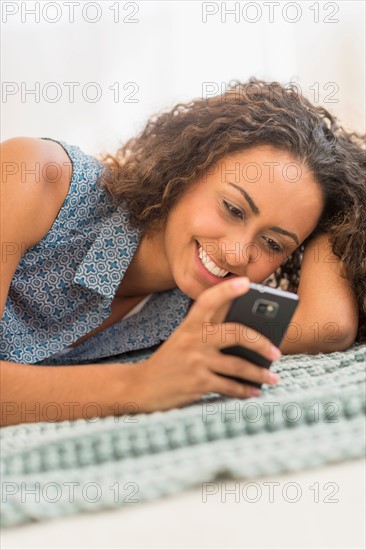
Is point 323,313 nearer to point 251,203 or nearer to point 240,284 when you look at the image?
point 251,203

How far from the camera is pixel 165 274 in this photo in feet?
4.09

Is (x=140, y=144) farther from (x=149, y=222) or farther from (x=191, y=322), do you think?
(x=191, y=322)

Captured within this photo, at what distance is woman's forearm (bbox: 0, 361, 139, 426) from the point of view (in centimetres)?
81

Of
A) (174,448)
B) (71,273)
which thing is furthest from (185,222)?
(174,448)

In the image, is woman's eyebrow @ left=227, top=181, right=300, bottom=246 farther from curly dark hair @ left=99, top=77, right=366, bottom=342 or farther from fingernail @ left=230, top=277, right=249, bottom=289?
fingernail @ left=230, top=277, right=249, bottom=289

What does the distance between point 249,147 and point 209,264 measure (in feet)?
0.65

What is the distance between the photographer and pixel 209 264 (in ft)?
3.57

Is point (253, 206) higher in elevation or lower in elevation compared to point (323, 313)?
higher

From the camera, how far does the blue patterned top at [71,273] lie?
3.76 feet

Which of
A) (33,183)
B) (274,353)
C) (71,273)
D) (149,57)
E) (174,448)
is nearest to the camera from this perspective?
(174,448)

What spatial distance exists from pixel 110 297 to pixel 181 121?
Result: 0.33 m

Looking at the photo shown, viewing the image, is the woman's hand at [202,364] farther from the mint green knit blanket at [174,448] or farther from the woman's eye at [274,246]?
the woman's eye at [274,246]

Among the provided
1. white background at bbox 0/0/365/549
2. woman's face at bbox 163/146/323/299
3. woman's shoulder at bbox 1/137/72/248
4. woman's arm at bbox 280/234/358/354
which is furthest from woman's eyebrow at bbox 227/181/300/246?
white background at bbox 0/0/365/549

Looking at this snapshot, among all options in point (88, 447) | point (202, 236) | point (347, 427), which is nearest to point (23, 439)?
point (88, 447)
